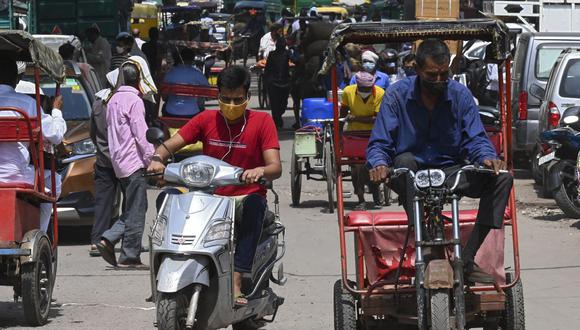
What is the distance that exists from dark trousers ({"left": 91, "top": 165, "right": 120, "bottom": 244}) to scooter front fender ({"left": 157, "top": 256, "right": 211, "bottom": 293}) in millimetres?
5489

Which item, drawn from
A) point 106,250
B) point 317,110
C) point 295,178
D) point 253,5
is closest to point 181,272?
point 106,250

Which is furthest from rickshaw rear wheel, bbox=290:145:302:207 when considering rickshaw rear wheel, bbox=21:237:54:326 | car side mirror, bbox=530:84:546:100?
rickshaw rear wheel, bbox=21:237:54:326

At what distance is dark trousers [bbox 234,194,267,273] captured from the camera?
301 inches

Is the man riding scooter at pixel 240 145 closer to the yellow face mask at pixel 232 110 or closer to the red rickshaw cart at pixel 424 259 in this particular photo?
the yellow face mask at pixel 232 110

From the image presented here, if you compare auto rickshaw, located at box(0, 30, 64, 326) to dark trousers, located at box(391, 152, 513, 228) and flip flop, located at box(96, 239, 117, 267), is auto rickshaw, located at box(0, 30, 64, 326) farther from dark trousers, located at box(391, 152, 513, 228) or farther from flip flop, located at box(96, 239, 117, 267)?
dark trousers, located at box(391, 152, 513, 228)

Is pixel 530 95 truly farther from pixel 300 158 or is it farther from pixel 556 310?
pixel 556 310

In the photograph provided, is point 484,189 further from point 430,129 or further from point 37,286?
point 37,286

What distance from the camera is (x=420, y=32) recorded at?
763cm

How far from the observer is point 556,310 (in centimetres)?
970

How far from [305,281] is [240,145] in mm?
3553

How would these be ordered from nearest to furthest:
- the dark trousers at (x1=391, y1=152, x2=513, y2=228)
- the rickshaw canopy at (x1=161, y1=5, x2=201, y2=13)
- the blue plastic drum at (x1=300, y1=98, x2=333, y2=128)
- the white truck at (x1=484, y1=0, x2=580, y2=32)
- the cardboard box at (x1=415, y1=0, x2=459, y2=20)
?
1. the dark trousers at (x1=391, y1=152, x2=513, y2=228)
2. the blue plastic drum at (x1=300, y1=98, x2=333, y2=128)
3. the cardboard box at (x1=415, y1=0, x2=459, y2=20)
4. the white truck at (x1=484, y1=0, x2=580, y2=32)
5. the rickshaw canopy at (x1=161, y1=5, x2=201, y2=13)

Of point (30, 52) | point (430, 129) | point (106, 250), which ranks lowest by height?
point (106, 250)

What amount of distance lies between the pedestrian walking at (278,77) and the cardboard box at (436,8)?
2.76 metres

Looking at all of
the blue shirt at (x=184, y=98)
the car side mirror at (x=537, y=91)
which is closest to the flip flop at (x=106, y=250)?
the blue shirt at (x=184, y=98)
